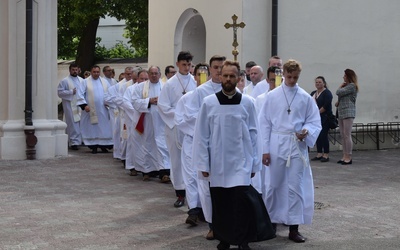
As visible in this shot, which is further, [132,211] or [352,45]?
[352,45]

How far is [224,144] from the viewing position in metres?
7.80

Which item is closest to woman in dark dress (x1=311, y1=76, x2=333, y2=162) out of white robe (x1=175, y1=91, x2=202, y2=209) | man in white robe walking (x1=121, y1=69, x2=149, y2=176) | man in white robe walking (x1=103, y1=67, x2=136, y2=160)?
man in white robe walking (x1=103, y1=67, x2=136, y2=160)

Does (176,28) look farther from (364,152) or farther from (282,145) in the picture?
(282,145)

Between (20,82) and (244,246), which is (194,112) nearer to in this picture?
(244,246)

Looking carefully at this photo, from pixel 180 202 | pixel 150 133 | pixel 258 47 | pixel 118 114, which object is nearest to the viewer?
pixel 180 202

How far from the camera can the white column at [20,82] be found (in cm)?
1540

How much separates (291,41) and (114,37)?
38.1m

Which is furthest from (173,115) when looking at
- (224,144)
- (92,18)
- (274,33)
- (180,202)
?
(92,18)

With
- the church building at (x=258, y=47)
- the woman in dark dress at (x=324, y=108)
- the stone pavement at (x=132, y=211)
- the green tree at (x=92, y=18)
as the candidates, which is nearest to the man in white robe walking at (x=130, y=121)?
the stone pavement at (x=132, y=211)

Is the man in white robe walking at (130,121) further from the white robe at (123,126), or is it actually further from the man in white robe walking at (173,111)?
the man in white robe walking at (173,111)

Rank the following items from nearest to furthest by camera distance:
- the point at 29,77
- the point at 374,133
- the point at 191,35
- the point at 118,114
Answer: the point at 29,77
the point at 118,114
the point at 374,133
the point at 191,35

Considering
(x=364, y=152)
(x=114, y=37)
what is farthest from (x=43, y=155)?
(x=114, y=37)

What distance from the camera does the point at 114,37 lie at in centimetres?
5494

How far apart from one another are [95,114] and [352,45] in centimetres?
608
